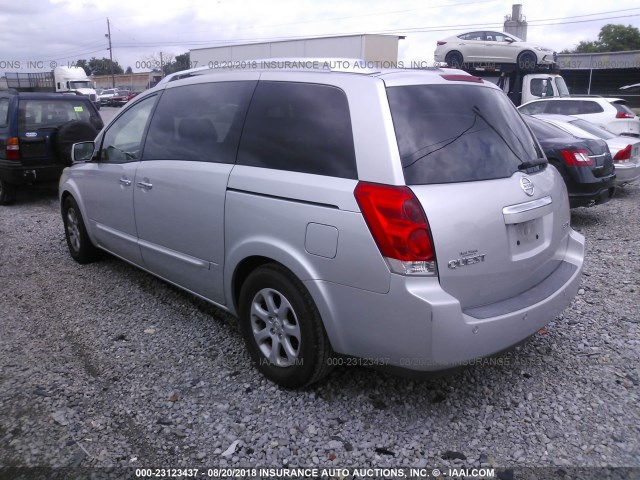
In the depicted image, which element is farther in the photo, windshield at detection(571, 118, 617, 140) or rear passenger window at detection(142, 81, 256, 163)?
windshield at detection(571, 118, 617, 140)

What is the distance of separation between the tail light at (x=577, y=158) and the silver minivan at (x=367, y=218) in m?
3.92

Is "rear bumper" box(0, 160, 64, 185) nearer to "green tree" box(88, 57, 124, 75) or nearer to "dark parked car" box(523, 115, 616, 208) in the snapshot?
"dark parked car" box(523, 115, 616, 208)

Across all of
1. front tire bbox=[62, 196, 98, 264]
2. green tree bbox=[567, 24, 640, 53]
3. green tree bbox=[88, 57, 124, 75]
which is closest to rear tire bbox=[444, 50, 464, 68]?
front tire bbox=[62, 196, 98, 264]

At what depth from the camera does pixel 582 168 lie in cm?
723

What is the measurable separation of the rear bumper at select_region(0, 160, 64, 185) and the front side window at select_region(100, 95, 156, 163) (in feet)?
14.3

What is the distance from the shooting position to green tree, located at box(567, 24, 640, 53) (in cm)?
6328

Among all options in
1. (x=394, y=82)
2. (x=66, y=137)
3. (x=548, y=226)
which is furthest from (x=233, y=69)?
(x=66, y=137)

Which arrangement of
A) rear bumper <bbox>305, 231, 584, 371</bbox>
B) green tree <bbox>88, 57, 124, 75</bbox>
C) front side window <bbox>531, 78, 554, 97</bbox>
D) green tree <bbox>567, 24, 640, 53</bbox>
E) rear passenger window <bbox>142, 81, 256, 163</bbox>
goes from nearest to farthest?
rear bumper <bbox>305, 231, 584, 371</bbox> < rear passenger window <bbox>142, 81, 256, 163</bbox> < front side window <bbox>531, 78, 554, 97</bbox> < green tree <bbox>567, 24, 640, 53</bbox> < green tree <bbox>88, 57, 124, 75</bbox>

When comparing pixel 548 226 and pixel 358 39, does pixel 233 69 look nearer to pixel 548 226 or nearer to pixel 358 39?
pixel 548 226

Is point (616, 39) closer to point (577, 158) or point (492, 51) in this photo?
point (492, 51)

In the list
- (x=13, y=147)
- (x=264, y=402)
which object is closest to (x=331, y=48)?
(x=13, y=147)

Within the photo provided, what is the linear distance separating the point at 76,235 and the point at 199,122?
106 inches

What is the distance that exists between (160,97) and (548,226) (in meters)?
3.07

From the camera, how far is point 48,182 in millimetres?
9109
